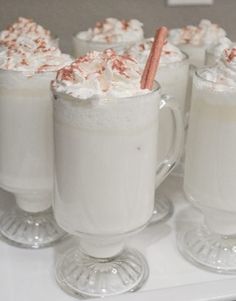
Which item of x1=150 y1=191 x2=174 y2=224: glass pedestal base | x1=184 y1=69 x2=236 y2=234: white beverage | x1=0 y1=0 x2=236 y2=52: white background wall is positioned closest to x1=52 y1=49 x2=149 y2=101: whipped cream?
x1=184 y1=69 x2=236 y2=234: white beverage

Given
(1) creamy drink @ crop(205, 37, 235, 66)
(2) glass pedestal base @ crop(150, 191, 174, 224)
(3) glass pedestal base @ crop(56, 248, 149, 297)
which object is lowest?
(2) glass pedestal base @ crop(150, 191, 174, 224)

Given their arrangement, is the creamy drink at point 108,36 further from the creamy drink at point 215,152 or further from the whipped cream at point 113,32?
the creamy drink at point 215,152

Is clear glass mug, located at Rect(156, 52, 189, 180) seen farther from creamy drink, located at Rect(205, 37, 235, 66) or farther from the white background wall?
the white background wall

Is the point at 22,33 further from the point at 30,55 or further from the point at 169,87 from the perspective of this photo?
the point at 169,87

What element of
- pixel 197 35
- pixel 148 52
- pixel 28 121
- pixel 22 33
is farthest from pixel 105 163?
pixel 197 35

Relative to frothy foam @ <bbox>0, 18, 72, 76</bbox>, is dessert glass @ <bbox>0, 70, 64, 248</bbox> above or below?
below

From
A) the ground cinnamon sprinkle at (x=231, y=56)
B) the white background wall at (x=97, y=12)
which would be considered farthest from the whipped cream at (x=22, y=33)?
the ground cinnamon sprinkle at (x=231, y=56)

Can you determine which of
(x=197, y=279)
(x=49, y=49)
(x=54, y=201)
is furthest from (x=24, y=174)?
(x=197, y=279)

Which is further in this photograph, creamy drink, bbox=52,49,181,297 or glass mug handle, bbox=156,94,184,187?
glass mug handle, bbox=156,94,184,187
